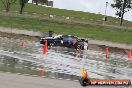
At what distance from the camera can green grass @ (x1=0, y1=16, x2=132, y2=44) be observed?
61094mm

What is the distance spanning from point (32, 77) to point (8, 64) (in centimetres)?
429

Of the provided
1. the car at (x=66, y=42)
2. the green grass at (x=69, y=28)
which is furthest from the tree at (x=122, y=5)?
the car at (x=66, y=42)

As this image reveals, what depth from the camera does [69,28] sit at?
2625 inches

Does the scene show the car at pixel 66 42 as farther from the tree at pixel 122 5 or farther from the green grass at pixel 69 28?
the tree at pixel 122 5

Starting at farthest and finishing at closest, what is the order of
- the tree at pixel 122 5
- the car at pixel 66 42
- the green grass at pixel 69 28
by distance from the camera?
1. the tree at pixel 122 5
2. the green grass at pixel 69 28
3. the car at pixel 66 42

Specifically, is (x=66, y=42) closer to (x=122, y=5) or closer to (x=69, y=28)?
(x=69, y=28)

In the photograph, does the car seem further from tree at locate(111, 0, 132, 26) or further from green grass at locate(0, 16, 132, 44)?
tree at locate(111, 0, 132, 26)

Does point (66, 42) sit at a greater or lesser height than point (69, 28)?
lesser

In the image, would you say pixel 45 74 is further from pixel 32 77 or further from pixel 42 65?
pixel 42 65

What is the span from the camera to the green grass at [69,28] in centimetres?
6109

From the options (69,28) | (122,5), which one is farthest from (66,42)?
(122,5)

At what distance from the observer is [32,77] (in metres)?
19.8

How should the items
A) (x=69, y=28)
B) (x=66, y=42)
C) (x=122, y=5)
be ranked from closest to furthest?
(x=66, y=42) < (x=69, y=28) < (x=122, y=5)

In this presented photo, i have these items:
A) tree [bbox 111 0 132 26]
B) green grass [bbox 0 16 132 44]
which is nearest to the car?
green grass [bbox 0 16 132 44]
